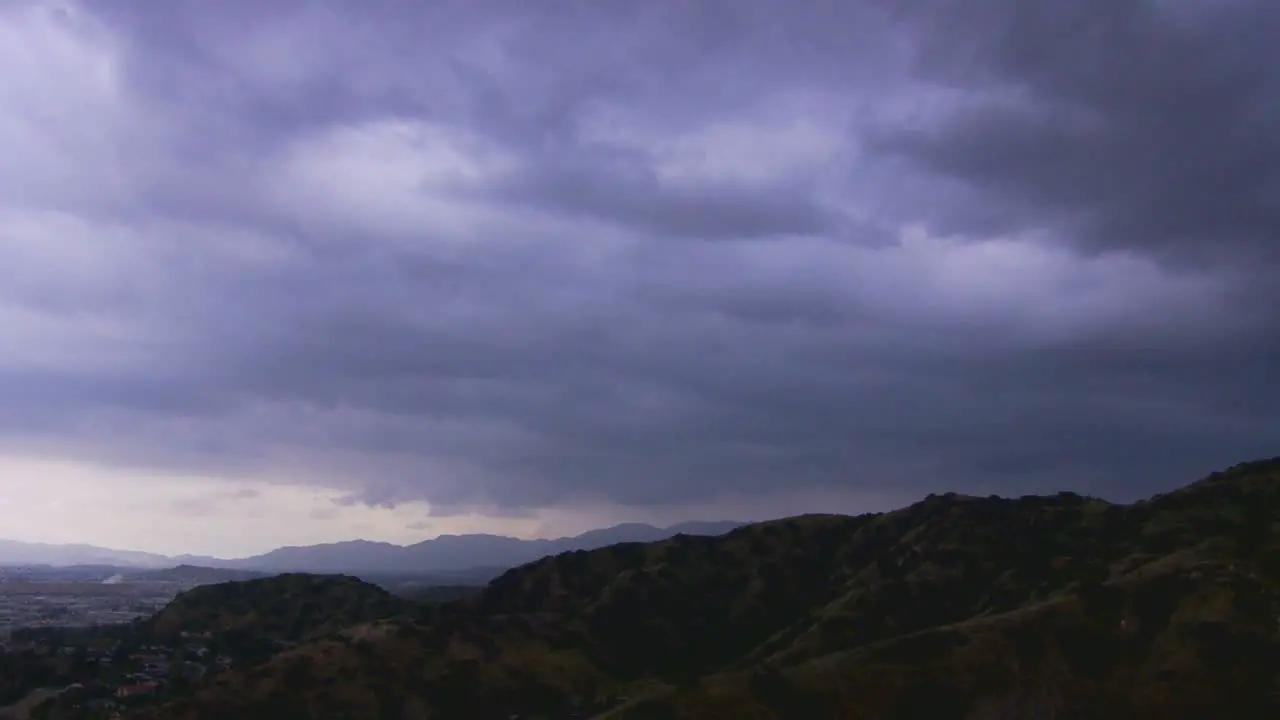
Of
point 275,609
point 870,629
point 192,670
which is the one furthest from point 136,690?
point 870,629

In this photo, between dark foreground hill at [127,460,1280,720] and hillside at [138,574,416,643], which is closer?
dark foreground hill at [127,460,1280,720]

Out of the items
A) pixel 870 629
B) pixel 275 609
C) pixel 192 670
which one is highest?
pixel 275 609

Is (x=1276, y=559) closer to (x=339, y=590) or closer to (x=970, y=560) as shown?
(x=970, y=560)

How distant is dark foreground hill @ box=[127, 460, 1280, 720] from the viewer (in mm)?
55312

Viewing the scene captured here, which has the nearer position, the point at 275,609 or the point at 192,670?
the point at 192,670

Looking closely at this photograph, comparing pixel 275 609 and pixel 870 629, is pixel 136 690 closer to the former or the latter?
pixel 275 609

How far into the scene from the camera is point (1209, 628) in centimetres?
5734

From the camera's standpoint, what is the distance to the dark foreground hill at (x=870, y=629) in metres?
55.3

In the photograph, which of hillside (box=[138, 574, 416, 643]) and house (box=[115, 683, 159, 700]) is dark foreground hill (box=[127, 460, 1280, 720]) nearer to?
hillside (box=[138, 574, 416, 643])

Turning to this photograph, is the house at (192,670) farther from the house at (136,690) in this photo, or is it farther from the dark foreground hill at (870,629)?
the dark foreground hill at (870,629)

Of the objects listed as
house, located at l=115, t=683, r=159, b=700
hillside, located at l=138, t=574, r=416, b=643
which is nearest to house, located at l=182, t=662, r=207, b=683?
house, located at l=115, t=683, r=159, b=700

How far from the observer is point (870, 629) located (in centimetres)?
8644

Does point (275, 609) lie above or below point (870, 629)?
above

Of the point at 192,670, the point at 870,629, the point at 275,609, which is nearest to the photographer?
the point at 870,629
